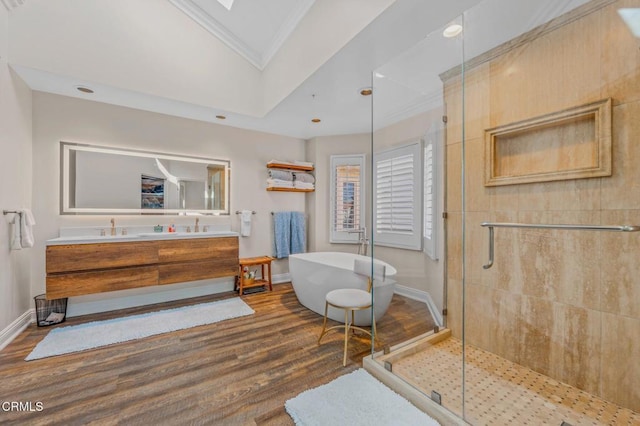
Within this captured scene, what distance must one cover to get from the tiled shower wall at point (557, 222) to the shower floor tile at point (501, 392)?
0.10 metres

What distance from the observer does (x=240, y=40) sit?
10.4 feet

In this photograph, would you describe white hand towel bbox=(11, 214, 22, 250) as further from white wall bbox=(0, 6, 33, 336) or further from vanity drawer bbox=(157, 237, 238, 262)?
vanity drawer bbox=(157, 237, 238, 262)

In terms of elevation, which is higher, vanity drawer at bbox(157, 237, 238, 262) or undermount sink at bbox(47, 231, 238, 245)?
undermount sink at bbox(47, 231, 238, 245)

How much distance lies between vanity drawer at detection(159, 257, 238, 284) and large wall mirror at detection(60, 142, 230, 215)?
755 millimetres

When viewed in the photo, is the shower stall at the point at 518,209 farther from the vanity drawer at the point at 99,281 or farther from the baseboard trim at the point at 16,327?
the baseboard trim at the point at 16,327

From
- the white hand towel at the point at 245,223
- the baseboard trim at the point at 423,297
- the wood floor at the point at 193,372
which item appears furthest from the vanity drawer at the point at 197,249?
the baseboard trim at the point at 423,297

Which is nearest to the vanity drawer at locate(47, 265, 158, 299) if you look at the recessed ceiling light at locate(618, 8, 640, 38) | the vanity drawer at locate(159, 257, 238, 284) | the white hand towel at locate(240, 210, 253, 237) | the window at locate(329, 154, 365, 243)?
the vanity drawer at locate(159, 257, 238, 284)

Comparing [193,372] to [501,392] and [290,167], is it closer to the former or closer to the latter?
[501,392]

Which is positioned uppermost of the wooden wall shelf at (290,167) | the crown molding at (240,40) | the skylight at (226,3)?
the skylight at (226,3)

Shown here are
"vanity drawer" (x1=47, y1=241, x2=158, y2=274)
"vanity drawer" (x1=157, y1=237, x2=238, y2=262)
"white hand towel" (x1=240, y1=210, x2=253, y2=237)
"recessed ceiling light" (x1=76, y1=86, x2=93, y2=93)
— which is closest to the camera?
"vanity drawer" (x1=47, y1=241, x2=158, y2=274)

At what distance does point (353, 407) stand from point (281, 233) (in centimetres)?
286

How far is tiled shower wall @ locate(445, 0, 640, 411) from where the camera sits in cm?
153

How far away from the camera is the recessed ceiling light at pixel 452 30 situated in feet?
6.10

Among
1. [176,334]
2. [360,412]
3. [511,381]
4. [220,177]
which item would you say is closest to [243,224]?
[220,177]
